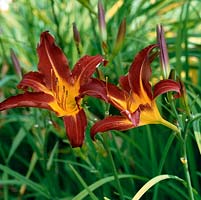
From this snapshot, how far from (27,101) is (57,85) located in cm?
Result: 12

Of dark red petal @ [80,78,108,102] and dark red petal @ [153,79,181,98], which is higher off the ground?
dark red petal @ [80,78,108,102]

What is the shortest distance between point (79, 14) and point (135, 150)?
926mm

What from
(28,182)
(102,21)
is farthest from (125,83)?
(28,182)

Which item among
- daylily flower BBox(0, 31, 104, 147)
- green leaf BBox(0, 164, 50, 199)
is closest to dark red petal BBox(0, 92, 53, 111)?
daylily flower BBox(0, 31, 104, 147)

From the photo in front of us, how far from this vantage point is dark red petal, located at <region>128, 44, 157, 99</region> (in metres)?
1.17

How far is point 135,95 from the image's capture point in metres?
1.20

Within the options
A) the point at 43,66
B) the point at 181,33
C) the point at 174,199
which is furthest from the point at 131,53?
the point at 43,66

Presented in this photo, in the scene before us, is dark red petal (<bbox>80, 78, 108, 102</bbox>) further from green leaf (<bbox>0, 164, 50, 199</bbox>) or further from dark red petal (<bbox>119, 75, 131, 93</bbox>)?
green leaf (<bbox>0, 164, 50, 199</bbox>)

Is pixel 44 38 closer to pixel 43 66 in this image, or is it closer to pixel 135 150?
pixel 43 66

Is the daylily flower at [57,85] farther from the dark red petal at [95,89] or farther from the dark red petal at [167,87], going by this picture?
the dark red petal at [167,87]

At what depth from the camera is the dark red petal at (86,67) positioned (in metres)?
1.21

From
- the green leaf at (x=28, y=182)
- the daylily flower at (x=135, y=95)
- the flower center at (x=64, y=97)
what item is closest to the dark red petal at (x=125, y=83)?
the daylily flower at (x=135, y=95)

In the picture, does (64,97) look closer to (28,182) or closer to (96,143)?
(96,143)

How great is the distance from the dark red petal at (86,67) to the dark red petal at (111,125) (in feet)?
0.43
